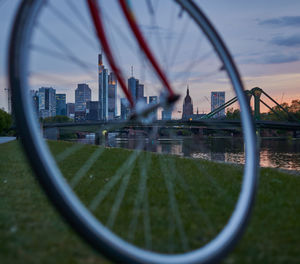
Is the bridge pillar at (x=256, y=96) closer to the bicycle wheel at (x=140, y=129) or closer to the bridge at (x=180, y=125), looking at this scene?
the bridge at (x=180, y=125)

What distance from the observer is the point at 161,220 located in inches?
109

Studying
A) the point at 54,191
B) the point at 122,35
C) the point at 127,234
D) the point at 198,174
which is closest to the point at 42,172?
the point at 54,191

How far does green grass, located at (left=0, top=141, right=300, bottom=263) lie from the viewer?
206 centimetres

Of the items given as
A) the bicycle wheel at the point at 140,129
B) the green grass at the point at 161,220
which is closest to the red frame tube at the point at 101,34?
the bicycle wheel at the point at 140,129

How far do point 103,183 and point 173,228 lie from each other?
2315 millimetres

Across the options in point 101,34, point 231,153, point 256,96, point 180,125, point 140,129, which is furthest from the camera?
point 256,96

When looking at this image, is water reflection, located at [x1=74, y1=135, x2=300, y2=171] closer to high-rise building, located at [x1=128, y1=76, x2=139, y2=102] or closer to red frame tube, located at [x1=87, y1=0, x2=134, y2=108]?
high-rise building, located at [x1=128, y1=76, x2=139, y2=102]

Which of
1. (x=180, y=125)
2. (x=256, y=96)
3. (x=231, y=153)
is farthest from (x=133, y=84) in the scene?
(x=256, y=96)

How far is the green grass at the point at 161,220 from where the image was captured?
2.06 metres

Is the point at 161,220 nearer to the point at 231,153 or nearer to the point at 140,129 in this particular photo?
the point at 140,129

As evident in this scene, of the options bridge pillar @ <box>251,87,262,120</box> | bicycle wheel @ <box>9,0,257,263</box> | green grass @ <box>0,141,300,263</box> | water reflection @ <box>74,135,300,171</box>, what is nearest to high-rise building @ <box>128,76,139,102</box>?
bicycle wheel @ <box>9,0,257,263</box>

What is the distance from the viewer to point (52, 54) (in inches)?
60.8

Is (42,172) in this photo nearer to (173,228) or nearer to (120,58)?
(120,58)

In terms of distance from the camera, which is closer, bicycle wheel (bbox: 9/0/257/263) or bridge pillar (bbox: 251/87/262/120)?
bicycle wheel (bbox: 9/0/257/263)
